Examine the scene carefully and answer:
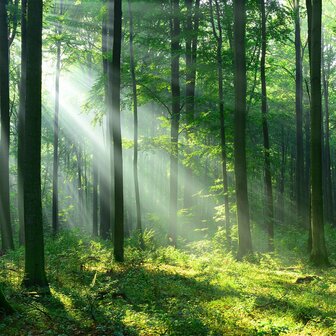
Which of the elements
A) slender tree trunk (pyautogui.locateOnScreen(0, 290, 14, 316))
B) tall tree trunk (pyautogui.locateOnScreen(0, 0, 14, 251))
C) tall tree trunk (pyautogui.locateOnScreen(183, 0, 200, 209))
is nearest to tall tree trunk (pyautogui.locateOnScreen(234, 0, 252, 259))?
tall tree trunk (pyautogui.locateOnScreen(183, 0, 200, 209))

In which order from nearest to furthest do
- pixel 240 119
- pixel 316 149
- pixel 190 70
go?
1. pixel 316 149
2. pixel 240 119
3. pixel 190 70

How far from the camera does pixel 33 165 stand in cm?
845

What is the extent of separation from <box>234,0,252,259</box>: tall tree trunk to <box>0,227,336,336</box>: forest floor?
165 centimetres

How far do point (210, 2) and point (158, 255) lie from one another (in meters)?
9.94

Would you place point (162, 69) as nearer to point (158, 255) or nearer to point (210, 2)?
point (210, 2)

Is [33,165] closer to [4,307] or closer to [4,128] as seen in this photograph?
[4,307]

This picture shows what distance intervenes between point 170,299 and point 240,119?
733 centimetres

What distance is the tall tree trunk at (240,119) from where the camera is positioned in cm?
1337

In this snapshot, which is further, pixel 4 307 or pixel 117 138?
pixel 117 138

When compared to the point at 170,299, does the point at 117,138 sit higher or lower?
higher

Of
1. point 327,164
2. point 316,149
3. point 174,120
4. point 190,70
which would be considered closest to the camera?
point 316,149

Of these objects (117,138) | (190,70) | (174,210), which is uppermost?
(190,70)

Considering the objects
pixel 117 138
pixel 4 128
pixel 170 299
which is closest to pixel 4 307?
pixel 170 299

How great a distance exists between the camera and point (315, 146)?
39.7 feet
